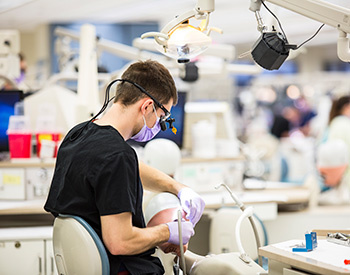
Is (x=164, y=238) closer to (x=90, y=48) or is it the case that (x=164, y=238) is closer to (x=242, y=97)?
(x=90, y=48)

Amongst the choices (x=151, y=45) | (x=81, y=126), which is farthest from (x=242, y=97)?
(x=81, y=126)

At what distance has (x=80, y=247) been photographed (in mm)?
1907

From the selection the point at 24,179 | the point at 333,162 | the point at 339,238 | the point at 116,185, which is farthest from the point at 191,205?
the point at 333,162

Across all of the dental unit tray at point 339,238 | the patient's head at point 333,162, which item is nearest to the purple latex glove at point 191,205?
the dental unit tray at point 339,238

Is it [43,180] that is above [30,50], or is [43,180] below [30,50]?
below

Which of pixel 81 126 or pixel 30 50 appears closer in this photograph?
pixel 81 126

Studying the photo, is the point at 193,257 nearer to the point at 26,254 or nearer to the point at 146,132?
the point at 146,132

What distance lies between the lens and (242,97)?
38.9 feet

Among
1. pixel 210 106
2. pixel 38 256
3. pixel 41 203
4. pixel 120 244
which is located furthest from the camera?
pixel 210 106

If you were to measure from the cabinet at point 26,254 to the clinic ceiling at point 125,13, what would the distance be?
5.43 metres

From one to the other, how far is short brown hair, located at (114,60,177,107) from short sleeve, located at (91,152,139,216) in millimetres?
283

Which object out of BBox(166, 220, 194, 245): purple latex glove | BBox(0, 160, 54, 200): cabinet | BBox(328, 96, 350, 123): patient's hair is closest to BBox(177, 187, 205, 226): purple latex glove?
BBox(166, 220, 194, 245): purple latex glove

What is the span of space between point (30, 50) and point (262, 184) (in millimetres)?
8410

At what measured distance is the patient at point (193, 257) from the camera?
2.09 metres
